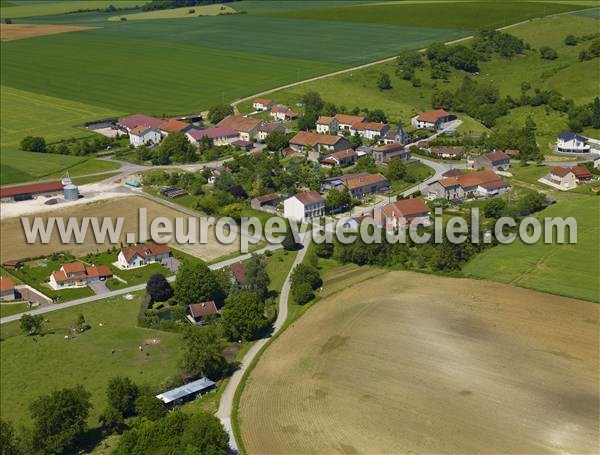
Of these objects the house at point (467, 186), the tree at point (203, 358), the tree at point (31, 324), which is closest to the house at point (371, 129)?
the house at point (467, 186)

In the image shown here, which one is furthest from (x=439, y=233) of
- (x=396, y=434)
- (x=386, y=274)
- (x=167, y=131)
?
(x=167, y=131)

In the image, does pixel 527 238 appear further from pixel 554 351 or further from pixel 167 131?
pixel 167 131

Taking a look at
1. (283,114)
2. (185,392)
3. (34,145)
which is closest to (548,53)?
(283,114)

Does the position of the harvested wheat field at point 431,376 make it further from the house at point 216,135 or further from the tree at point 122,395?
the house at point 216,135

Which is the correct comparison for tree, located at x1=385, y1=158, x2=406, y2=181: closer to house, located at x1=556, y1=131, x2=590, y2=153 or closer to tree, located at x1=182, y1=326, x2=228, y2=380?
house, located at x1=556, y1=131, x2=590, y2=153

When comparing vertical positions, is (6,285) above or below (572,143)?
below

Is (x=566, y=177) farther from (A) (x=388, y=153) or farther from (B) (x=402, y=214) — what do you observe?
(B) (x=402, y=214)
